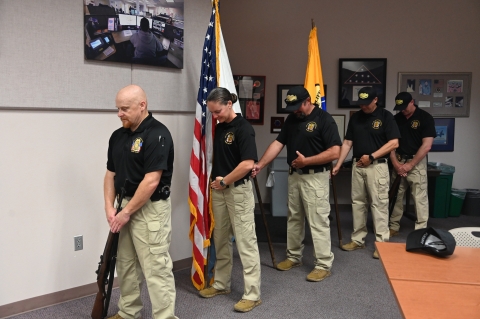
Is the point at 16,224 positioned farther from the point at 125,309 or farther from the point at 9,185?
the point at 125,309

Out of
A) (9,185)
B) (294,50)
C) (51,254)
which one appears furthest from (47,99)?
(294,50)

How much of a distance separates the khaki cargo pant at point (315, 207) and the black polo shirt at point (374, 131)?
0.81 m

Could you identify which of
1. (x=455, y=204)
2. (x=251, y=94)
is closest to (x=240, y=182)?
(x=251, y=94)

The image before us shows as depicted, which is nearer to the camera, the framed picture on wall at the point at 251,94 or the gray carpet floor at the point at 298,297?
the gray carpet floor at the point at 298,297

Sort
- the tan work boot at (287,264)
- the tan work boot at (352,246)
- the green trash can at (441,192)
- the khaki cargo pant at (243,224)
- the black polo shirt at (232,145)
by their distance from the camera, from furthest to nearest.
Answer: the green trash can at (441,192)
the tan work boot at (352,246)
the tan work boot at (287,264)
the khaki cargo pant at (243,224)
the black polo shirt at (232,145)

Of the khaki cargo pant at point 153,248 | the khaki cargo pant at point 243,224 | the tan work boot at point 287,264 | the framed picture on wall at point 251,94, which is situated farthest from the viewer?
the framed picture on wall at point 251,94

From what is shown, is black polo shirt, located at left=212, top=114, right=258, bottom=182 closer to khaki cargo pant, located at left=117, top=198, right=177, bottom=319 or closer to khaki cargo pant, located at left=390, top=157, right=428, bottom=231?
khaki cargo pant, located at left=117, top=198, right=177, bottom=319

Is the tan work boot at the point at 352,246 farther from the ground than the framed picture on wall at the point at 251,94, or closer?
closer

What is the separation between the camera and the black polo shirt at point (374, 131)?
416 centimetres

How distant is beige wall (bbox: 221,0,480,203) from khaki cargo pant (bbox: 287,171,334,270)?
2852 millimetres

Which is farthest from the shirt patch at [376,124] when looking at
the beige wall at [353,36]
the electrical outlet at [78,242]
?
the electrical outlet at [78,242]

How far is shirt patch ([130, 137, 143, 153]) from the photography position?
249 cm

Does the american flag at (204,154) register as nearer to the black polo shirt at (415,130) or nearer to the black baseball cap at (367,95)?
the black baseball cap at (367,95)

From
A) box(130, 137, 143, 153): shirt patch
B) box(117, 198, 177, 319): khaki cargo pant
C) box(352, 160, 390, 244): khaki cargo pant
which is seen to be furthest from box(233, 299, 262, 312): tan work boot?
box(352, 160, 390, 244): khaki cargo pant
